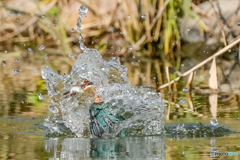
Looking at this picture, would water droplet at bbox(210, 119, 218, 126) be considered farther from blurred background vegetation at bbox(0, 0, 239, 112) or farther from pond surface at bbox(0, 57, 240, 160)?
blurred background vegetation at bbox(0, 0, 239, 112)

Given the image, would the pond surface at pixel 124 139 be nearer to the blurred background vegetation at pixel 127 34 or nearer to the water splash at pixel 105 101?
the water splash at pixel 105 101

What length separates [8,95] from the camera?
448 centimetres

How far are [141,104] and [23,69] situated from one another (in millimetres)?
3175

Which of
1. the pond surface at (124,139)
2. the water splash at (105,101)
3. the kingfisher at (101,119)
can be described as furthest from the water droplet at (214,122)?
the kingfisher at (101,119)

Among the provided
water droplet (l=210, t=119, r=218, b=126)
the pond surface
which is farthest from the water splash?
water droplet (l=210, t=119, r=218, b=126)

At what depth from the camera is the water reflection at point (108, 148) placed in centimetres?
251

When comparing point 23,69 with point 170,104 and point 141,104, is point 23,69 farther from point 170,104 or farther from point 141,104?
point 141,104

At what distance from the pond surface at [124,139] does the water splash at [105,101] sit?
132 mm

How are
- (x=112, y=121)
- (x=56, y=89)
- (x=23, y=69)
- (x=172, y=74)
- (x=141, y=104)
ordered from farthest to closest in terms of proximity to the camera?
(x=23, y=69)
(x=172, y=74)
(x=56, y=89)
(x=141, y=104)
(x=112, y=121)

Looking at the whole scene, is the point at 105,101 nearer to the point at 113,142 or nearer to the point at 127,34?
the point at 113,142

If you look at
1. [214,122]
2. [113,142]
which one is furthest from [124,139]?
[214,122]

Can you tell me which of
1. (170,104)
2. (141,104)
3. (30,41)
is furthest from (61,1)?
(141,104)

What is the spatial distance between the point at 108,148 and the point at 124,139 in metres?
0.25

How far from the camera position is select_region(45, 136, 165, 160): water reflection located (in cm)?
251
